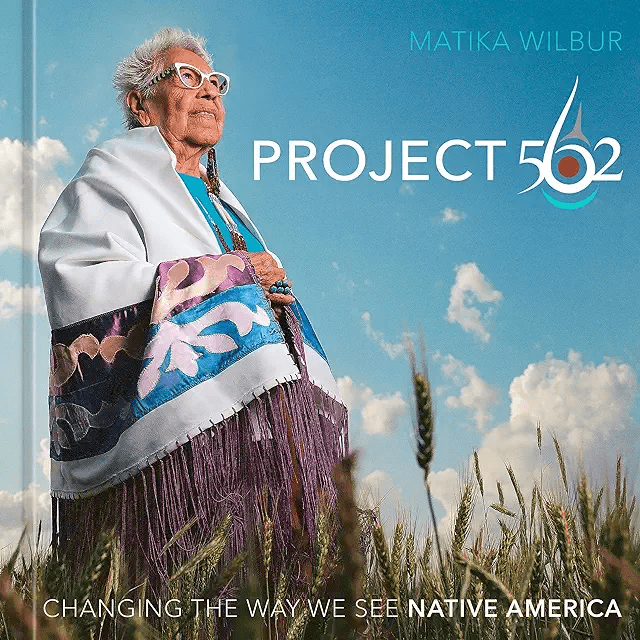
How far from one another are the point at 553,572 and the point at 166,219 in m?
1.06

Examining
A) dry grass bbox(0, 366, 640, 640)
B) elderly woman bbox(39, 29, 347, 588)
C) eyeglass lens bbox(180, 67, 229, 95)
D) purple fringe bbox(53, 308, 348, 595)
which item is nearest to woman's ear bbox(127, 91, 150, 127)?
elderly woman bbox(39, 29, 347, 588)

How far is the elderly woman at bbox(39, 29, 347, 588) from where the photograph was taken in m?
1.52

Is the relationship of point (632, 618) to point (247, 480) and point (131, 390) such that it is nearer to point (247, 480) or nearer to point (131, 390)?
point (247, 480)

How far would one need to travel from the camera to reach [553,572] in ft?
4.12

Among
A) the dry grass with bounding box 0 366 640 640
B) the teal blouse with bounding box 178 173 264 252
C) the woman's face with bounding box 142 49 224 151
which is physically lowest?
the dry grass with bounding box 0 366 640 640

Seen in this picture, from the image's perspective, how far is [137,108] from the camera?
1.86m

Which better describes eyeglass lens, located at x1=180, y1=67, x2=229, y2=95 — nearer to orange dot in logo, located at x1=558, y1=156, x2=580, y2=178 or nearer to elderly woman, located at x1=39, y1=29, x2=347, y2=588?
elderly woman, located at x1=39, y1=29, x2=347, y2=588

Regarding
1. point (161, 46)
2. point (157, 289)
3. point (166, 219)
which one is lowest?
point (157, 289)

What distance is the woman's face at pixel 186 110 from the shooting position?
5.86 ft

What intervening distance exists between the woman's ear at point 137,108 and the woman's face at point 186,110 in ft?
0.03

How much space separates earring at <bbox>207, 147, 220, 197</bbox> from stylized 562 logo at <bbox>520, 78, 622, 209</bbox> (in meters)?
0.70

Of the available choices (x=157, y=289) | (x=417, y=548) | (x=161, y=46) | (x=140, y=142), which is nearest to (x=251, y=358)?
(x=157, y=289)

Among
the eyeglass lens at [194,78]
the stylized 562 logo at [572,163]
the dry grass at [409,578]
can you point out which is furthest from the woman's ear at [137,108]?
the dry grass at [409,578]

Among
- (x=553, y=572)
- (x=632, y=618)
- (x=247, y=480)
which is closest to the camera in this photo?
(x=632, y=618)
